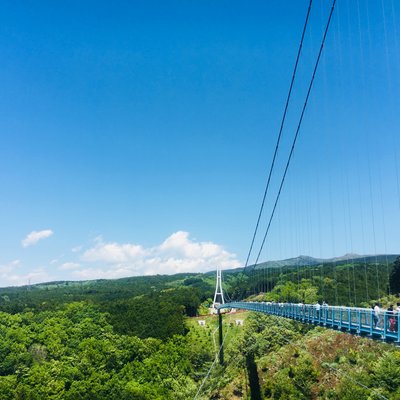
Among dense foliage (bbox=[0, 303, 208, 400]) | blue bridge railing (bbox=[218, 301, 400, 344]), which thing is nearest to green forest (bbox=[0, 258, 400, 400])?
dense foliage (bbox=[0, 303, 208, 400])

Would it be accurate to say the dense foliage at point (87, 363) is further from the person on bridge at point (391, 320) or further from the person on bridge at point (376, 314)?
the person on bridge at point (391, 320)

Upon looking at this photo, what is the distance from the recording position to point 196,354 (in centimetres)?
6900

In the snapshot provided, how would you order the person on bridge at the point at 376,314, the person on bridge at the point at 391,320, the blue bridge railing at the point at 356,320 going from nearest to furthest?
the person on bridge at the point at 391,320, the blue bridge railing at the point at 356,320, the person on bridge at the point at 376,314

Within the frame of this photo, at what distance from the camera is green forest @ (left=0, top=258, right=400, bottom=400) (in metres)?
43.5

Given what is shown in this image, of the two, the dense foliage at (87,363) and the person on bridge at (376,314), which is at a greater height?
the person on bridge at (376,314)

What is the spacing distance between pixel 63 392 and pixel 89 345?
1461 cm

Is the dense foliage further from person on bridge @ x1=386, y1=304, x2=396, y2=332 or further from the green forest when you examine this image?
person on bridge @ x1=386, y1=304, x2=396, y2=332

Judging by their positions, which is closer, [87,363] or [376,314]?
[376,314]

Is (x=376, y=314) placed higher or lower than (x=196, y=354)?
higher

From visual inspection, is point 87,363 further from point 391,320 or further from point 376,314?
point 391,320

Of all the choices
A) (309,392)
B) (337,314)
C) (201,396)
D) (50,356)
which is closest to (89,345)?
(50,356)

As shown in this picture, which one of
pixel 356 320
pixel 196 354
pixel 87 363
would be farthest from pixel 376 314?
pixel 196 354

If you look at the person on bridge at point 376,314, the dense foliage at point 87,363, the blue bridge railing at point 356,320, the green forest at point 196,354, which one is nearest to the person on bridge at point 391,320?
the blue bridge railing at point 356,320

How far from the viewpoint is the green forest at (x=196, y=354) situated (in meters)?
43.5
